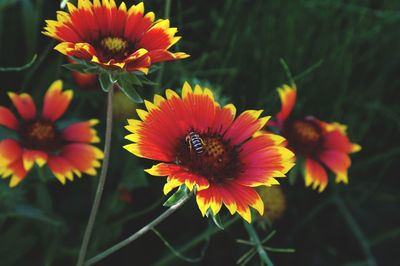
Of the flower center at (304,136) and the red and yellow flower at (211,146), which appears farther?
the flower center at (304,136)

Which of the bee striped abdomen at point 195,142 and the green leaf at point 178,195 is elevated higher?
the bee striped abdomen at point 195,142

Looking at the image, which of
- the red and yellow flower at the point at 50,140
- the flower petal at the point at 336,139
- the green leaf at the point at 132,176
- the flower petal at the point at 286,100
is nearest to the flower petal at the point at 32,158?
the red and yellow flower at the point at 50,140

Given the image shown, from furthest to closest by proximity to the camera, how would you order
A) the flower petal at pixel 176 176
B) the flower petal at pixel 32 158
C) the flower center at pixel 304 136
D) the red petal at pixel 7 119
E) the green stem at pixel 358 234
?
the green stem at pixel 358 234, the flower center at pixel 304 136, the red petal at pixel 7 119, the flower petal at pixel 32 158, the flower petal at pixel 176 176

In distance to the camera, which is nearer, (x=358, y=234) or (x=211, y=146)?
(x=211, y=146)

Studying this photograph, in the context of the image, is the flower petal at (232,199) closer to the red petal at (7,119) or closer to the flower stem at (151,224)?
the flower stem at (151,224)

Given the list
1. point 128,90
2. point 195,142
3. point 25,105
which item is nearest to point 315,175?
point 195,142

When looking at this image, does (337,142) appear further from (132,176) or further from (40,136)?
(40,136)

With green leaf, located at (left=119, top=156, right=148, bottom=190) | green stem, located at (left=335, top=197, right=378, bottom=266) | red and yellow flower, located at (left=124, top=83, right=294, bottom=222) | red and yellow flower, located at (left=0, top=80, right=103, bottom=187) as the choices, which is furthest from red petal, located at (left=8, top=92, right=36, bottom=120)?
green stem, located at (left=335, top=197, right=378, bottom=266)
